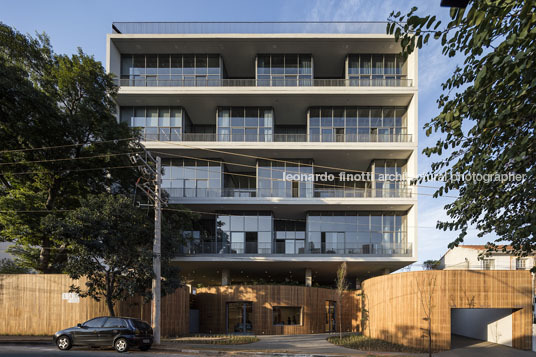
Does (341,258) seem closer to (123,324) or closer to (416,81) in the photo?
(416,81)

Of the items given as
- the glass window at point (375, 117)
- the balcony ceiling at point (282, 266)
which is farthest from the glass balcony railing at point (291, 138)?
the balcony ceiling at point (282, 266)

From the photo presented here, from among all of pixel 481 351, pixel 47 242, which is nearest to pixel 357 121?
pixel 481 351

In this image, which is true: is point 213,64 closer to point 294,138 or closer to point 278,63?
point 278,63

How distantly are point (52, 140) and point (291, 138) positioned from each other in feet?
55.5

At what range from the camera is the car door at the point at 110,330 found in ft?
50.1

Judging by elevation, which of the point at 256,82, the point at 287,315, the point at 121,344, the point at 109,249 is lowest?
the point at 287,315

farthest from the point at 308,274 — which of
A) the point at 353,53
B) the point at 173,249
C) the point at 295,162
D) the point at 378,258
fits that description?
the point at 353,53

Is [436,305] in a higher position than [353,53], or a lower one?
lower

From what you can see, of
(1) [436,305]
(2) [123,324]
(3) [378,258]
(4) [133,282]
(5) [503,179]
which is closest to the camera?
(5) [503,179]

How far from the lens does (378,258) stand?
29.6 meters

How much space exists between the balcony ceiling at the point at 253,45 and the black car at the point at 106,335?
22.8 meters

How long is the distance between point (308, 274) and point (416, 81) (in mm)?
17804

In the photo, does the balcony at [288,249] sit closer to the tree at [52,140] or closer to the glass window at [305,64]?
the tree at [52,140]

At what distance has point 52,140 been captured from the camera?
22.5 metres
